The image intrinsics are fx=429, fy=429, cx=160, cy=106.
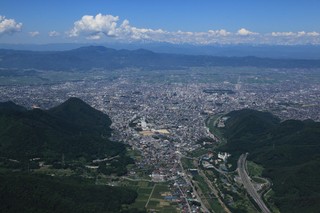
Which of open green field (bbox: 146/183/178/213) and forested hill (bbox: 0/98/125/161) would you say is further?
forested hill (bbox: 0/98/125/161)

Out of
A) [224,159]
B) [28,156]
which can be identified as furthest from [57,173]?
[224,159]

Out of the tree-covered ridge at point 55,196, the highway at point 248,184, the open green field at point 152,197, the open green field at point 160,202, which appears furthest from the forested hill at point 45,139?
the highway at point 248,184

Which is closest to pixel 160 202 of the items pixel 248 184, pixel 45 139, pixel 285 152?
pixel 248 184

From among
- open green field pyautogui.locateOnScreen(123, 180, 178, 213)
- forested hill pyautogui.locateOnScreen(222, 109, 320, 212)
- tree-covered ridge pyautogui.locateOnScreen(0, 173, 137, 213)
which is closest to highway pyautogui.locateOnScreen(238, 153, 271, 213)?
forested hill pyautogui.locateOnScreen(222, 109, 320, 212)

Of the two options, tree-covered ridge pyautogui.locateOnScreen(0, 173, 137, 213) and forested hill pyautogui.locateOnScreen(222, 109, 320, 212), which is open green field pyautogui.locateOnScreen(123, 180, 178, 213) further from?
forested hill pyautogui.locateOnScreen(222, 109, 320, 212)

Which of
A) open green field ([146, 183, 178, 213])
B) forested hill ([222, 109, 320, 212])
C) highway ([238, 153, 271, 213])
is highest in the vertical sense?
forested hill ([222, 109, 320, 212])

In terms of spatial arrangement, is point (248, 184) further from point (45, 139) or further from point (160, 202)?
point (45, 139)
